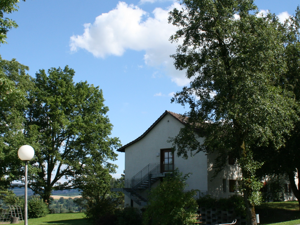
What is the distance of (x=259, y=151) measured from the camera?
70.3 ft

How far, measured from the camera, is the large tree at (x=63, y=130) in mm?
33031

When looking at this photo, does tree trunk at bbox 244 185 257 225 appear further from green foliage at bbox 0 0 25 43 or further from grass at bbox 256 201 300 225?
green foliage at bbox 0 0 25 43

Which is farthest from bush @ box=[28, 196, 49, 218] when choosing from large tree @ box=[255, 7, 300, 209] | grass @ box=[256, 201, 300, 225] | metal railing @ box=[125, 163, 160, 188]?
large tree @ box=[255, 7, 300, 209]

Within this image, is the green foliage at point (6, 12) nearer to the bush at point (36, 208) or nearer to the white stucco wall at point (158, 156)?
the white stucco wall at point (158, 156)

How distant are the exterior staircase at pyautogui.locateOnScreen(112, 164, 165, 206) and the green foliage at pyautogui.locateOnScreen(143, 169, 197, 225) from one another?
6113 millimetres

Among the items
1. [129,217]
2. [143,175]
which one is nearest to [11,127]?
[143,175]

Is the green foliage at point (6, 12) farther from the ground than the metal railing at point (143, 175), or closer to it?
farther from the ground

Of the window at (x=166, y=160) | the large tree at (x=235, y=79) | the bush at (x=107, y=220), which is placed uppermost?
the large tree at (x=235, y=79)

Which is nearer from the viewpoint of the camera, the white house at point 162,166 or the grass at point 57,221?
the white house at point 162,166

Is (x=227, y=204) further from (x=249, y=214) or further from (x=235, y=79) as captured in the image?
(x=235, y=79)

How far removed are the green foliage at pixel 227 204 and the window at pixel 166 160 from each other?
18.8 feet

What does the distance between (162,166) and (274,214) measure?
10397 millimetres

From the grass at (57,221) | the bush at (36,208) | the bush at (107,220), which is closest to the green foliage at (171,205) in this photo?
the bush at (107,220)

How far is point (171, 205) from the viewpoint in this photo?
1861 centimetres
